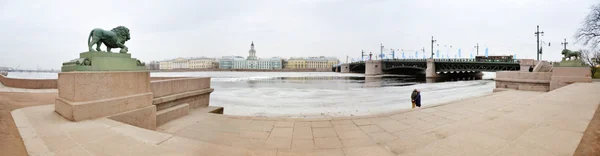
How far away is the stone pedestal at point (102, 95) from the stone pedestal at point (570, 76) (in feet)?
65.8

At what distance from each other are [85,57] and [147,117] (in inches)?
69.5

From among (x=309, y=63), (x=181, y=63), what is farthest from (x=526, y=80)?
(x=181, y=63)

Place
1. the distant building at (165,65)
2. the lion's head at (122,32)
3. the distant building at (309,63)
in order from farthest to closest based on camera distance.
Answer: the distant building at (165,65) → the distant building at (309,63) → the lion's head at (122,32)

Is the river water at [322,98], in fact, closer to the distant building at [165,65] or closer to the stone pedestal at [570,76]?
the stone pedestal at [570,76]

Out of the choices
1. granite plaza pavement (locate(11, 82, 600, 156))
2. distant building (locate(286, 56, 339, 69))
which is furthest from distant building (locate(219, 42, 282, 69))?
granite plaza pavement (locate(11, 82, 600, 156))

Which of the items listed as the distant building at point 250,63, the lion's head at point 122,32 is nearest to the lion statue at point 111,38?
the lion's head at point 122,32

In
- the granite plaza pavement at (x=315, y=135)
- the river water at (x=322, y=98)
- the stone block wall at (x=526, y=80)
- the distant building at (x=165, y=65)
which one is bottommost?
the river water at (x=322, y=98)

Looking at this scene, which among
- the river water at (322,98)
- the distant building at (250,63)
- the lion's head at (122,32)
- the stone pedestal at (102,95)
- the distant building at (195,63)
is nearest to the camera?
the stone pedestal at (102,95)

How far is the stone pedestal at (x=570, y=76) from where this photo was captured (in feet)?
46.0

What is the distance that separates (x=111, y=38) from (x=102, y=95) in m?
1.69

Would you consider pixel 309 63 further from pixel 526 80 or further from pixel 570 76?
pixel 570 76

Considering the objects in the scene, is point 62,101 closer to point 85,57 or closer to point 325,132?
point 85,57

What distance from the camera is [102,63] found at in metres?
5.26

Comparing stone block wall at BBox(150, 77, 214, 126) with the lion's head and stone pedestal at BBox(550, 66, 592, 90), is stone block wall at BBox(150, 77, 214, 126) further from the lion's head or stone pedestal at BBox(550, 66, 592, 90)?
stone pedestal at BBox(550, 66, 592, 90)
